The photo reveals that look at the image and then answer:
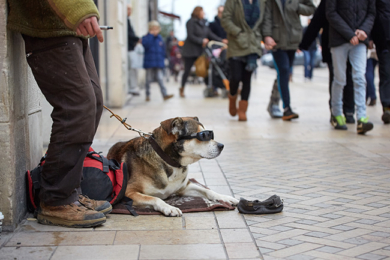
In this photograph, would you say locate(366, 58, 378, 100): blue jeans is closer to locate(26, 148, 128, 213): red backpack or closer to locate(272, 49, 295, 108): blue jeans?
locate(272, 49, 295, 108): blue jeans

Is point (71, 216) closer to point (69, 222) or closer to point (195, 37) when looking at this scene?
point (69, 222)

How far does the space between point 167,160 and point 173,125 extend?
28 centimetres

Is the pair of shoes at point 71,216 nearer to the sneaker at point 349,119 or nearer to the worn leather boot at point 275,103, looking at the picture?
the sneaker at point 349,119

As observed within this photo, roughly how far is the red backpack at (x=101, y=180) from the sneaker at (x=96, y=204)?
138 mm

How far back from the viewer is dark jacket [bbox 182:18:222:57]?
13.7 metres

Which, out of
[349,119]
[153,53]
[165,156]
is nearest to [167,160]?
[165,156]

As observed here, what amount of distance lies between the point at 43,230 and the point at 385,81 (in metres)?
6.35

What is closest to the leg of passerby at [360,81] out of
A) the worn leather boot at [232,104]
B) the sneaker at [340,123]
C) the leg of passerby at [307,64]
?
the sneaker at [340,123]

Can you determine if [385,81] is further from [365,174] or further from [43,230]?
[43,230]

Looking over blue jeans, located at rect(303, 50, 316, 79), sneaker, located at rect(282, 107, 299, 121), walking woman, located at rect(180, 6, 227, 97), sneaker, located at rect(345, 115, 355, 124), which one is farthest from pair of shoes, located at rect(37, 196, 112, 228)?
blue jeans, located at rect(303, 50, 316, 79)

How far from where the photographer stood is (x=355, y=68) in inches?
295

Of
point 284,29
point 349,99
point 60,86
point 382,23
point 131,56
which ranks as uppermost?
point 382,23

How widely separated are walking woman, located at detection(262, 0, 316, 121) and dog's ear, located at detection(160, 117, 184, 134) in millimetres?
5166

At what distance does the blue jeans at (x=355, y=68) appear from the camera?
748 cm
